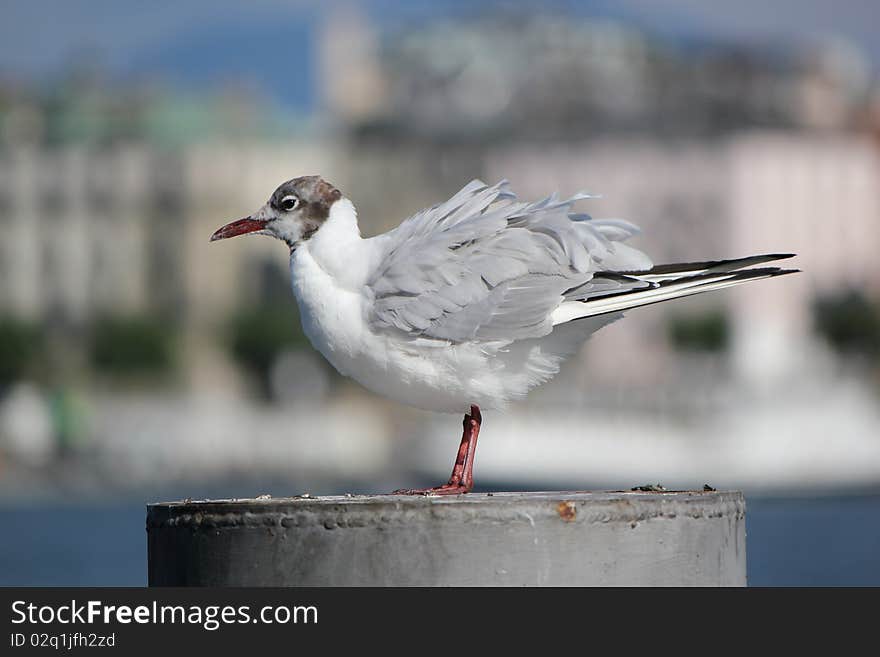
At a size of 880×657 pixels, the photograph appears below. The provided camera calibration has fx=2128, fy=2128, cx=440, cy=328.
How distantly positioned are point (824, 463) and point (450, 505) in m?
53.6

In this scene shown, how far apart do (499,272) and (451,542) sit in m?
1.24

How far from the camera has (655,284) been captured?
5.95m

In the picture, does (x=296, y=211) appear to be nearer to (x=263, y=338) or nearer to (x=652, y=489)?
(x=652, y=489)

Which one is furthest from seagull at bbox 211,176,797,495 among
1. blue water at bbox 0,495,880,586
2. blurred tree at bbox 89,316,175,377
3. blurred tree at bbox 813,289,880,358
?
blurred tree at bbox 89,316,175,377

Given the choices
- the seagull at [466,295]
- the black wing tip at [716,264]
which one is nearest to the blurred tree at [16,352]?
the seagull at [466,295]

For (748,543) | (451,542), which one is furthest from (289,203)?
(748,543)

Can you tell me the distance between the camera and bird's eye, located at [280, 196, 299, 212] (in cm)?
649

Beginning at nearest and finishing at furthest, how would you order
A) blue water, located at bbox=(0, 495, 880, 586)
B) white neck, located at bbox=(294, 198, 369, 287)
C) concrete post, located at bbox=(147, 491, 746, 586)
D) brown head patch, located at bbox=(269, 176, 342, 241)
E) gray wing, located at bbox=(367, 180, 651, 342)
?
concrete post, located at bbox=(147, 491, 746, 586) → gray wing, located at bbox=(367, 180, 651, 342) → white neck, located at bbox=(294, 198, 369, 287) → brown head patch, located at bbox=(269, 176, 342, 241) → blue water, located at bbox=(0, 495, 880, 586)

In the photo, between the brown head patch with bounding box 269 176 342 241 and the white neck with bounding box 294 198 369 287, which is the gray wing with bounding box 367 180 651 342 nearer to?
the white neck with bounding box 294 198 369 287

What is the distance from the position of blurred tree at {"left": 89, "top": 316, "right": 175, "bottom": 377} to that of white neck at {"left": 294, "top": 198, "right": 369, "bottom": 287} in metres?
66.3

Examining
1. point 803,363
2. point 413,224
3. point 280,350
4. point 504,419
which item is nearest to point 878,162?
point 803,363

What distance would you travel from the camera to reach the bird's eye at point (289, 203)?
255 inches

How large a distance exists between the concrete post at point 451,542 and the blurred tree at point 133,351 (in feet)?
221

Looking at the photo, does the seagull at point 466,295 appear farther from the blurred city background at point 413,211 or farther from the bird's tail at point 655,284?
the blurred city background at point 413,211
